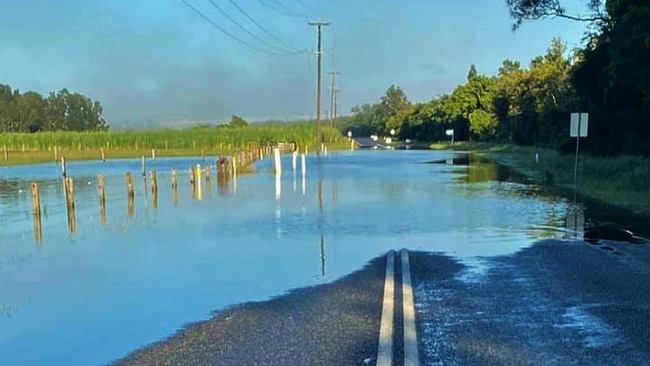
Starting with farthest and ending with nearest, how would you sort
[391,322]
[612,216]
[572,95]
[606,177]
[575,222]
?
[572,95] < [606,177] < [612,216] < [575,222] < [391,322]

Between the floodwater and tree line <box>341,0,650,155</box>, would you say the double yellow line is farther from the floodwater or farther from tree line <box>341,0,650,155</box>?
tree line <box>341,0,650,155</box>

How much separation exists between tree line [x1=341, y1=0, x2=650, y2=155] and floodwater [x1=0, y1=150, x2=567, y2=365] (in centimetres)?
535

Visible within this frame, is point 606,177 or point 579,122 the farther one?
point 606,177

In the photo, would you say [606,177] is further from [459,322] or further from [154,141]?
[154,141]

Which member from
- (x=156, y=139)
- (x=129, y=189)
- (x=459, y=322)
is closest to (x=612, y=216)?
(x=459, y=322)

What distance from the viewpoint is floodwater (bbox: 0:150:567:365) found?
8.99m

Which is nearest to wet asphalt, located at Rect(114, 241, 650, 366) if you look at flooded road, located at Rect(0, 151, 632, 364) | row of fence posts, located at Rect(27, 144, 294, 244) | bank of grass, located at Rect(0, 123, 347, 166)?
flooded road, located at Rect(0, 151, 632, 364)

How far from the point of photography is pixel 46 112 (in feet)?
558

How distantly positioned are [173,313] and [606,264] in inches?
→ 267

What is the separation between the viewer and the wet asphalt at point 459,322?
6.77 metres

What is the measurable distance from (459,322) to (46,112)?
17597 centimetres

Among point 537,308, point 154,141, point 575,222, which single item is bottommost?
point 154,141

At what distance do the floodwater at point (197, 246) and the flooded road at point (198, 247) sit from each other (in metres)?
0.03

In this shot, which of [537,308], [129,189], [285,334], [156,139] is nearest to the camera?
[285,334]
